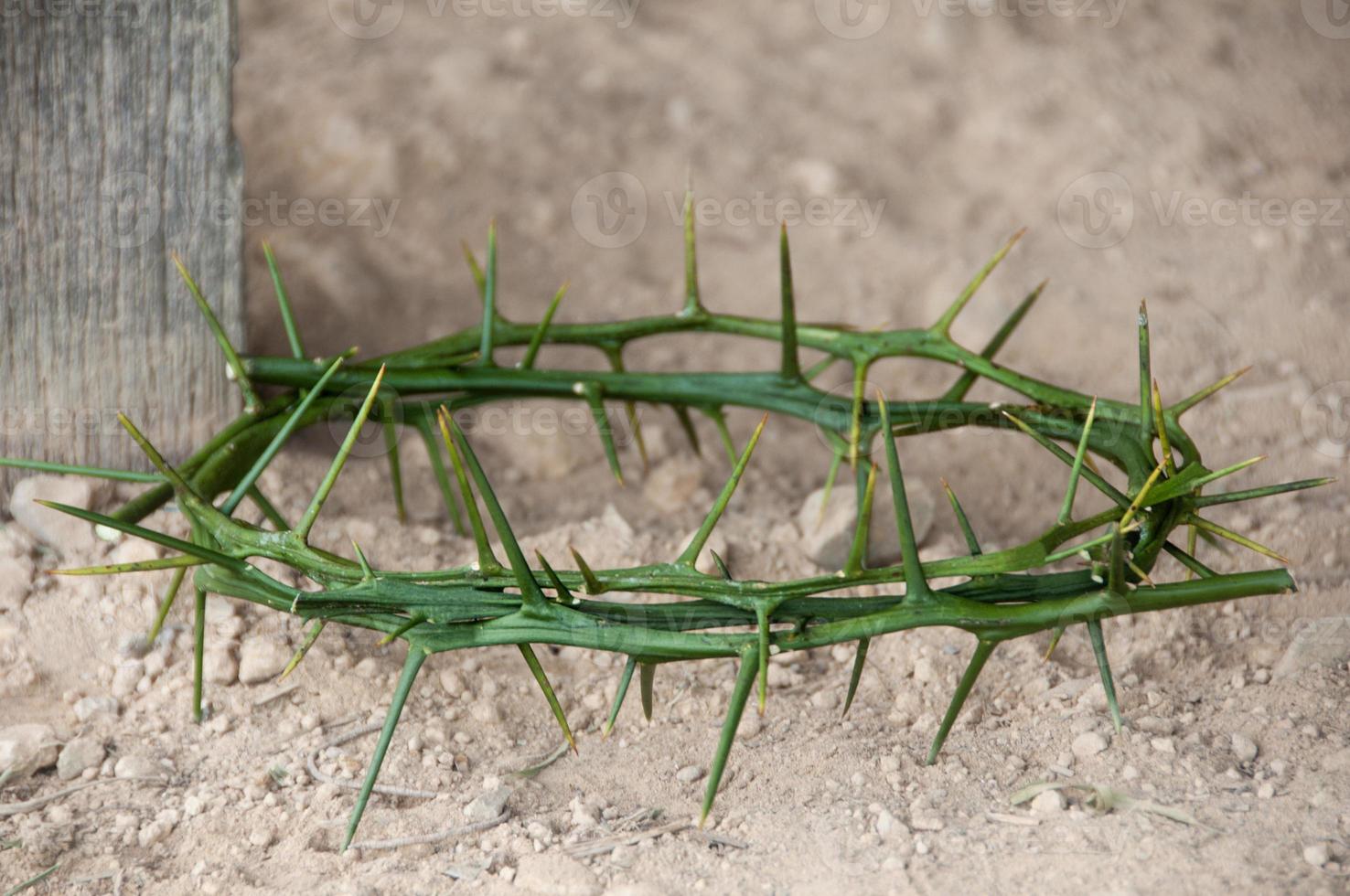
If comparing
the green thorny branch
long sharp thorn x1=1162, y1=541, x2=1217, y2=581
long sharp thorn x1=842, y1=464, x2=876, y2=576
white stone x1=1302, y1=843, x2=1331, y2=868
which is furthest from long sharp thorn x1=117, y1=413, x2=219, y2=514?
white stone x1=1302, y1=843, x2=1331, y2=868

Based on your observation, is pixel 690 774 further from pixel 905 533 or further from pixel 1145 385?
pixel 1145 385

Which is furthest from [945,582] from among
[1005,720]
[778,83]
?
[778,83]

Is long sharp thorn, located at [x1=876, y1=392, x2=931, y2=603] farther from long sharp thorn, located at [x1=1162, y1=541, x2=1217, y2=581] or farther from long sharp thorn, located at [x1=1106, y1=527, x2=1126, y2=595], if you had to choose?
long sharp thorn, located at [x1=1162, y1=541, x2=1217, y2=581]

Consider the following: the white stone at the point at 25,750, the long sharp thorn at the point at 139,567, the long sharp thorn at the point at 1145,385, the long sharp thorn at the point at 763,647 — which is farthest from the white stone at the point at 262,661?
the long sharp thorn at the point at 1145,385

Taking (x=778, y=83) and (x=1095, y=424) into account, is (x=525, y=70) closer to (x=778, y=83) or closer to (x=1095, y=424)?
(x=778, y=83)

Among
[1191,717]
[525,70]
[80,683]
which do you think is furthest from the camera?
[525,70]

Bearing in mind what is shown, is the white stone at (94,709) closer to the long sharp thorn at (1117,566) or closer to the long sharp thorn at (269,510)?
the long sharp thorn at (269,510)
